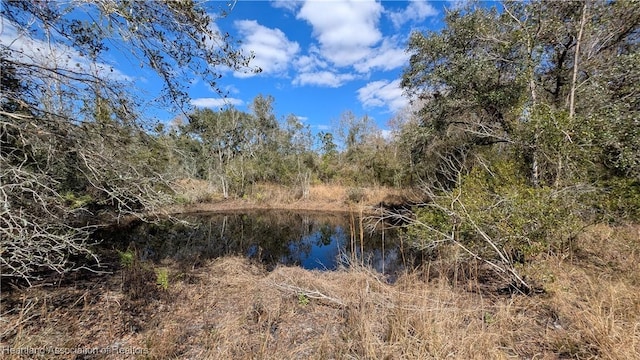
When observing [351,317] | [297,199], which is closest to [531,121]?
[351,317]

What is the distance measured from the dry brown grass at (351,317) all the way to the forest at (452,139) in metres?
0.28

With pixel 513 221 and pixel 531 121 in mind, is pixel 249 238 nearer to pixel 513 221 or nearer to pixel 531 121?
pixel 513 221

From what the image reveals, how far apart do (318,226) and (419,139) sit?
594 centimetres

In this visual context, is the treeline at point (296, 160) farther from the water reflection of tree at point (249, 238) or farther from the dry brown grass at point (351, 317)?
the dry brown grass at point (351, 317)

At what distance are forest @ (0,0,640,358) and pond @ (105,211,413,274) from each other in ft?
5.55

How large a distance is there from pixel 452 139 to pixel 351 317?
7437mm

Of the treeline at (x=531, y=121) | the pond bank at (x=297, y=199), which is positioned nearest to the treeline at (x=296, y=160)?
the pond bank at (x=297, y=199)

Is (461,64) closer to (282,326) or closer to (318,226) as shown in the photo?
(282,326)

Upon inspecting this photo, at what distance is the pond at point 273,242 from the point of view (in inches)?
273

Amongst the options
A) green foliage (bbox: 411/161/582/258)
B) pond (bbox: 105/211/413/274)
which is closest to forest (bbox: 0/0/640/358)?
green foliage (bbox: 411/161/582/258)

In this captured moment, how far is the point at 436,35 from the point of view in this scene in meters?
7.89

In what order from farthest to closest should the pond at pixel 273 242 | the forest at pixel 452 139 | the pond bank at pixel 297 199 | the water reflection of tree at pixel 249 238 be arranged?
the pond bank at pixel 297 199 < the water reflection of tree at pixel 249 238 < the pond at pixel 273 242 < the forest at pixel 452 139

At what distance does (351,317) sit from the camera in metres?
3.17

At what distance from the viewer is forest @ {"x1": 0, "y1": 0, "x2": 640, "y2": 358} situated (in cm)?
234
